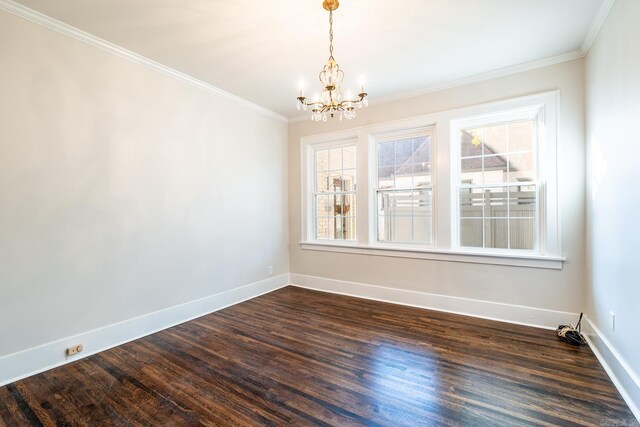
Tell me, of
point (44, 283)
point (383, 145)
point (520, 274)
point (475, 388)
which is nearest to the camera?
point (475, 388)

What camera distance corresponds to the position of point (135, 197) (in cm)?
300

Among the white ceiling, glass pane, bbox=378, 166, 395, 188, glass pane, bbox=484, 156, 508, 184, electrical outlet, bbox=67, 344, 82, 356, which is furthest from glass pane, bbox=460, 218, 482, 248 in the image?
electrical outlet, bbox=67, 344, 82, 356

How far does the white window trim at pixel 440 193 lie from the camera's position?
3.09m

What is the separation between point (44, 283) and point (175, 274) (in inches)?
44.9

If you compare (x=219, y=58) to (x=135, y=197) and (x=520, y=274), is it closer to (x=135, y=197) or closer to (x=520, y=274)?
(x=135, y=197)

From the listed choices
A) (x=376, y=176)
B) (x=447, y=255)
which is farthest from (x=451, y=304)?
(x=376, y=176)

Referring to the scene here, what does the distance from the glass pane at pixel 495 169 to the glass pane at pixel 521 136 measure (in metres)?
0.17

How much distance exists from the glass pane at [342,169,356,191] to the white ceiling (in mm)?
1459

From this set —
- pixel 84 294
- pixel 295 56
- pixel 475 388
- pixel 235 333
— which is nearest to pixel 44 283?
pixel 84 294

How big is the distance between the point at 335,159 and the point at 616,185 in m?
3.30

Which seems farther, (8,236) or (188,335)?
(188,335)

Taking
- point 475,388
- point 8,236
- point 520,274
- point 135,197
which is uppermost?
point 135,197

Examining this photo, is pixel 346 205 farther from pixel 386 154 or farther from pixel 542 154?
pixel 542 154

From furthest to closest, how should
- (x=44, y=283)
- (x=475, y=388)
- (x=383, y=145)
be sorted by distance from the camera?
(x=383, y=145) < (x=44, y=283) < (x=475, y=388)
